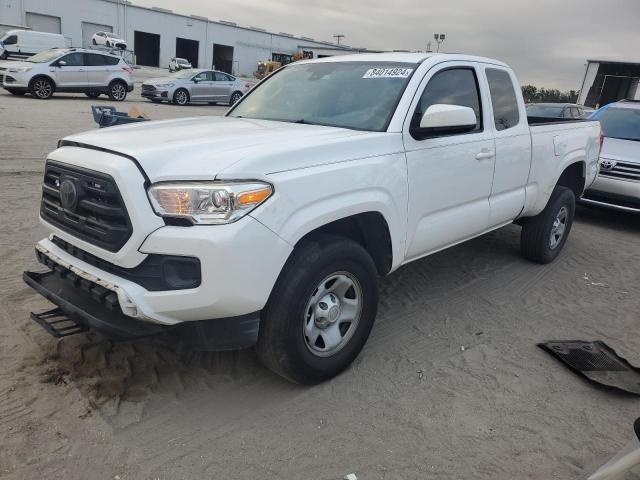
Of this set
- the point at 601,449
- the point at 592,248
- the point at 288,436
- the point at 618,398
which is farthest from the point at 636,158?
the point at 288,436

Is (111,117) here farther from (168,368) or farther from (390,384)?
(390,384)

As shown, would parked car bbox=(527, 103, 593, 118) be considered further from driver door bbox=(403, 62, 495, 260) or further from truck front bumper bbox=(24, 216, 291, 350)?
truck front bumper bbox=(24, 216, 291, 350)

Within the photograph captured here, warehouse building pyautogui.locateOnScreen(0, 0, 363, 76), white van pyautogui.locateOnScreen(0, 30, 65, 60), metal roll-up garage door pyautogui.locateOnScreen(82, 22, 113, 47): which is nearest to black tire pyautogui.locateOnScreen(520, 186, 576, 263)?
white van pyautogui.locateOnScreen(0, 30, 65, 60)

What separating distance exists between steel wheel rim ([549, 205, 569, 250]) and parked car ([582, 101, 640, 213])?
229 centimetres

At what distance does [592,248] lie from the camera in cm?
671

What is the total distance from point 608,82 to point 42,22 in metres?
47.2

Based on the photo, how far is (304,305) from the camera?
9.47 ft

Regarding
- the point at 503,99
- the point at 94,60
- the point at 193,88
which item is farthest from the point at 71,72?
the point at 503,99

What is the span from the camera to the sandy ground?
264cm

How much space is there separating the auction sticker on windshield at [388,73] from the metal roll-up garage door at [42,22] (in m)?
53.4

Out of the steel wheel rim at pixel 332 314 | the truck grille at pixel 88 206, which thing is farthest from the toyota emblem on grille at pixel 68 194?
the steel wheel rim at pixel 332 314

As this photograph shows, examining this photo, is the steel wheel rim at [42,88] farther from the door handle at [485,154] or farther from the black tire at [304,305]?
the black tire at [304,305]

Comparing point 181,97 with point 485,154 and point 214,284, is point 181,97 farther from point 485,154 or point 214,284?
point 214,284

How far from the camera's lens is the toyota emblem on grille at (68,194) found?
2809 millimetres
